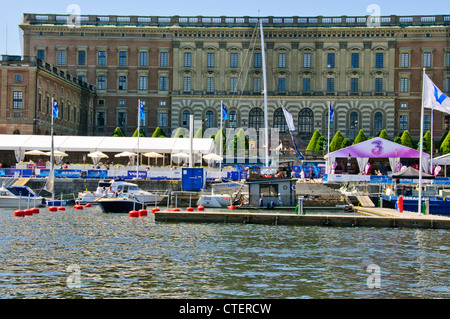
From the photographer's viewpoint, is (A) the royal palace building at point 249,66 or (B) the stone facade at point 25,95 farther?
(A) the royal palace building at point 249,66

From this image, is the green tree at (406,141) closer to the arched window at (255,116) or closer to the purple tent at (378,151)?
the purple tent at (378,151)

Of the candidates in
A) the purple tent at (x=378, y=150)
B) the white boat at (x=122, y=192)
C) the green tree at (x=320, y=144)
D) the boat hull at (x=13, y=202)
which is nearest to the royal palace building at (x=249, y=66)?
the green tree at (x=320, y=144)

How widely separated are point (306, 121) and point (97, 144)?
40.1 m

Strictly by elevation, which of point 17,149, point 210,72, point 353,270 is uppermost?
point 210,72

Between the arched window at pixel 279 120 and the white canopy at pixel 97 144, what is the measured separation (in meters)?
29.3

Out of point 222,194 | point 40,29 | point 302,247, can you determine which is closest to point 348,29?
point 40,29

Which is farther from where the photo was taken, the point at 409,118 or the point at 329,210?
the point at 409,118

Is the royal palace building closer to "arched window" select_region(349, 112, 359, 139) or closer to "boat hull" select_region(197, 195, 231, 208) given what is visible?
"arched window" select_region(349, 112, 359, 139)

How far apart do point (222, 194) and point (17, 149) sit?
26.4m

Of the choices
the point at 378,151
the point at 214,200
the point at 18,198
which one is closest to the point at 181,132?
the point at 378,151

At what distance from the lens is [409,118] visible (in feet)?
331

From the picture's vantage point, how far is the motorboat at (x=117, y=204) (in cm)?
4878
